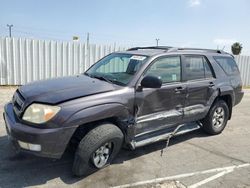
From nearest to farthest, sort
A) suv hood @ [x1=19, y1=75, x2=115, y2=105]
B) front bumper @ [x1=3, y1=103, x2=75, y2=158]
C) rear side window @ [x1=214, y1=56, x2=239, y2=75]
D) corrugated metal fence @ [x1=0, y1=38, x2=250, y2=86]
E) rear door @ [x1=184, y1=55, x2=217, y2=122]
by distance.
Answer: front bumper @ [x1=3, y1=103, x2=75, y2=158], suv hood @ [x1=19, y1=75, x2=115, y2=105], rear door @ [x1=184, y1=55, x2=217, y2=122], rear side window @ [x1=214, y1=56, x2=239, y2=75], corrugated metal fence @ [x1=0, y1=38, x2=250, y2=86]

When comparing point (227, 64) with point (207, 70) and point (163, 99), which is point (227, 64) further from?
point (163, 99)

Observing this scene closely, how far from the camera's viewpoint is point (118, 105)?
3.97 m

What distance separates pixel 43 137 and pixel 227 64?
468 cm

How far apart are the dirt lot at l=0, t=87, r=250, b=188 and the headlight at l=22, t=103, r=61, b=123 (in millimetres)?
873

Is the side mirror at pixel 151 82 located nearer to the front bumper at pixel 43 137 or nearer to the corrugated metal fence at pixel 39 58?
the front bumper at pixel 43 137

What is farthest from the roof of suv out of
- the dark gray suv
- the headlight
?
the headlight

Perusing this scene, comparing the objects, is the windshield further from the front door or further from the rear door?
the rear door

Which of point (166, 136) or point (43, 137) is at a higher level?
point (43, 137)

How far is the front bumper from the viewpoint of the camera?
339 centimetres

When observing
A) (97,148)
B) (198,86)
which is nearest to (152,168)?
(97,148)

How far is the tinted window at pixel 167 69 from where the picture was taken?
465 cm

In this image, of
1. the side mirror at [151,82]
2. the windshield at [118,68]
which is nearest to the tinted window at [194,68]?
the windshield at [118,68]

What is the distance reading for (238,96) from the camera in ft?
21.7

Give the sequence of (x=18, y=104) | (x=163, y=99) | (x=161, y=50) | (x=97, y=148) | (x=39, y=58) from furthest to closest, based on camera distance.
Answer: (x=39, y=58) → (x=161, y=50) → (x=163, y=99) → (x=18, y=104) → (x=97, y=148)
